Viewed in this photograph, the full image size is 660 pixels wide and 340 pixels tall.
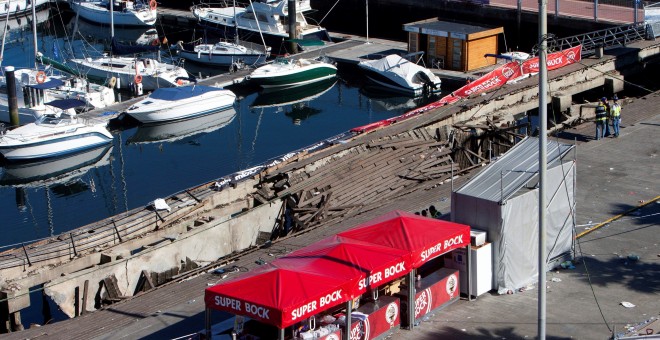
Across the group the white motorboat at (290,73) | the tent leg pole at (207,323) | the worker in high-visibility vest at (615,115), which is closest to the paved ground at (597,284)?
the worker in high-visibility vest at (615,115)

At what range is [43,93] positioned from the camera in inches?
2108

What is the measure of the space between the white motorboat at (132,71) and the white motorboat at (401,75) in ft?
35.2

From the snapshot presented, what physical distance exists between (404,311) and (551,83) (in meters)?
25.5

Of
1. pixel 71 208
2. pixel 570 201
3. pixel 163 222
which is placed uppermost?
pixel 570 201

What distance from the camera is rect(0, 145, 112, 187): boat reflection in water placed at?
46.8 metres

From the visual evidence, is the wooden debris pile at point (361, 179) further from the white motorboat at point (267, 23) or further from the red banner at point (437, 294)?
the white motorboat at point (267, 23)

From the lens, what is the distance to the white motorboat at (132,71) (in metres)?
58.0

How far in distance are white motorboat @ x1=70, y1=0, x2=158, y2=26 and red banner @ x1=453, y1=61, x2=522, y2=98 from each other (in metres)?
38.3

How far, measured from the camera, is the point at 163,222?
31859mm

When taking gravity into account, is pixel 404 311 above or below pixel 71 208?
above

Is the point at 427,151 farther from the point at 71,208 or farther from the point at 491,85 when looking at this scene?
the point at 71,208

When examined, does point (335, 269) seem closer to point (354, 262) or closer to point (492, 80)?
point (354, 262)

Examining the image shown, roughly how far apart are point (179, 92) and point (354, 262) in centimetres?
3518

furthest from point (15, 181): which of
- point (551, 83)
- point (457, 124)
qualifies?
point (551, 83)
